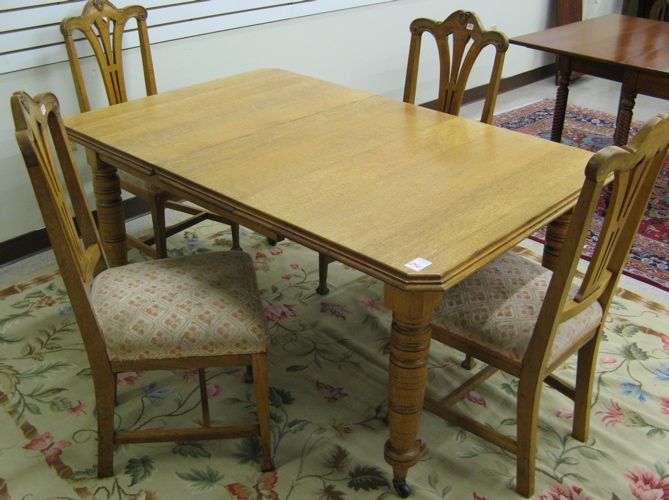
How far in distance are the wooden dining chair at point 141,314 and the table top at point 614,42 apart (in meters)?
2.09

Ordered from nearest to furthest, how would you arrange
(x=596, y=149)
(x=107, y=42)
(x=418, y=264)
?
1. (x=418, y=264)
2. (x=107, y=42)
3. (x=596, y=149)

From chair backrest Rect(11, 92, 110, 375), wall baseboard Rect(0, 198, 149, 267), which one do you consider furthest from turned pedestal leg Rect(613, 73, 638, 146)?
wall baseboard Rect(0, 198, 149, 267)

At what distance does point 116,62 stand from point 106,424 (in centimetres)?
157

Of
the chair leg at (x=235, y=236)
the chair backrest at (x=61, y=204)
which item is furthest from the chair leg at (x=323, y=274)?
the chair backrest at (x=61, y=204)

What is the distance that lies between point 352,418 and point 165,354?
0.64m

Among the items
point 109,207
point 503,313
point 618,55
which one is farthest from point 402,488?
point 618,55

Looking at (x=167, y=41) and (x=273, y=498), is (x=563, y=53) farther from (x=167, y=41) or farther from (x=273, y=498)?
(x=273, y=498)

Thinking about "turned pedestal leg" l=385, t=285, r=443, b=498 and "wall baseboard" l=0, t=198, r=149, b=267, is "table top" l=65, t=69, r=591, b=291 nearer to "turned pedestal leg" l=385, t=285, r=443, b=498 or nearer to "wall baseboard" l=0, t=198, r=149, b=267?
"turned pedestal leg" l=385, t=285, r=443, b=498

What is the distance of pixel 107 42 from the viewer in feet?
8.66

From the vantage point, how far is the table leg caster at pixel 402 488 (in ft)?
5.62

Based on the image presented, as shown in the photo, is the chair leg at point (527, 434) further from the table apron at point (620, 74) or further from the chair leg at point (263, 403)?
the table apron at point (620, 74)

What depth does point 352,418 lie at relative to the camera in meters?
1.99

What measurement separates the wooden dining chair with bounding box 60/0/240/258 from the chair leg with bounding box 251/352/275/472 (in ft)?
3.18

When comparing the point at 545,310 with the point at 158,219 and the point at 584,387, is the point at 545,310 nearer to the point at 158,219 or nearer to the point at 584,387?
Answer: the point at 584,387
